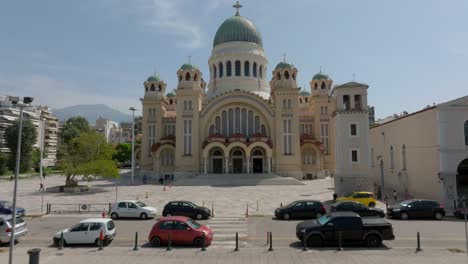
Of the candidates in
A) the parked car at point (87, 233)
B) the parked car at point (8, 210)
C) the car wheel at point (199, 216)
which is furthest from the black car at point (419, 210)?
the parked car at point (8, 210)

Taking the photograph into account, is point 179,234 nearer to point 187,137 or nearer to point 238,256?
point 238,256

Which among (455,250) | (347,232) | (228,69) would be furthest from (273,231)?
(228,69)

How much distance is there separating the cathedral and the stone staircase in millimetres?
3610

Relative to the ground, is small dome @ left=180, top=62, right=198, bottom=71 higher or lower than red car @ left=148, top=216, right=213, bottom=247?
higher

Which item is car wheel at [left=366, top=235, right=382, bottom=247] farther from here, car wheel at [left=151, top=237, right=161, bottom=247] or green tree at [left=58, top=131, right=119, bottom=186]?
green tree at [left=58, top=131, right=119, bottom=186]

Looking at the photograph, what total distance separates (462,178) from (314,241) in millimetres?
24406

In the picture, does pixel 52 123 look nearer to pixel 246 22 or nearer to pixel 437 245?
pixel 246 22

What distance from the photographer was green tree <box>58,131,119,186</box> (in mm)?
41312

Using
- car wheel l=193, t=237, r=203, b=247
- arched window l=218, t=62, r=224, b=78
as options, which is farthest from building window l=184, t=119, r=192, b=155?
car wheel l=193, t=237, r=203, b=247

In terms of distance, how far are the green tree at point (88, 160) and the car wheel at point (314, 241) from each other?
31.7 m

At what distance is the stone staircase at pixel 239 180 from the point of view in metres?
49.0

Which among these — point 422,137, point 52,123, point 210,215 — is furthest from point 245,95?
point 52,123

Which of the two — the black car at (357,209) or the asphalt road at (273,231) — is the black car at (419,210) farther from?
the black car at (357,209)

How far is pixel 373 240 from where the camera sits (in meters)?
15.8
